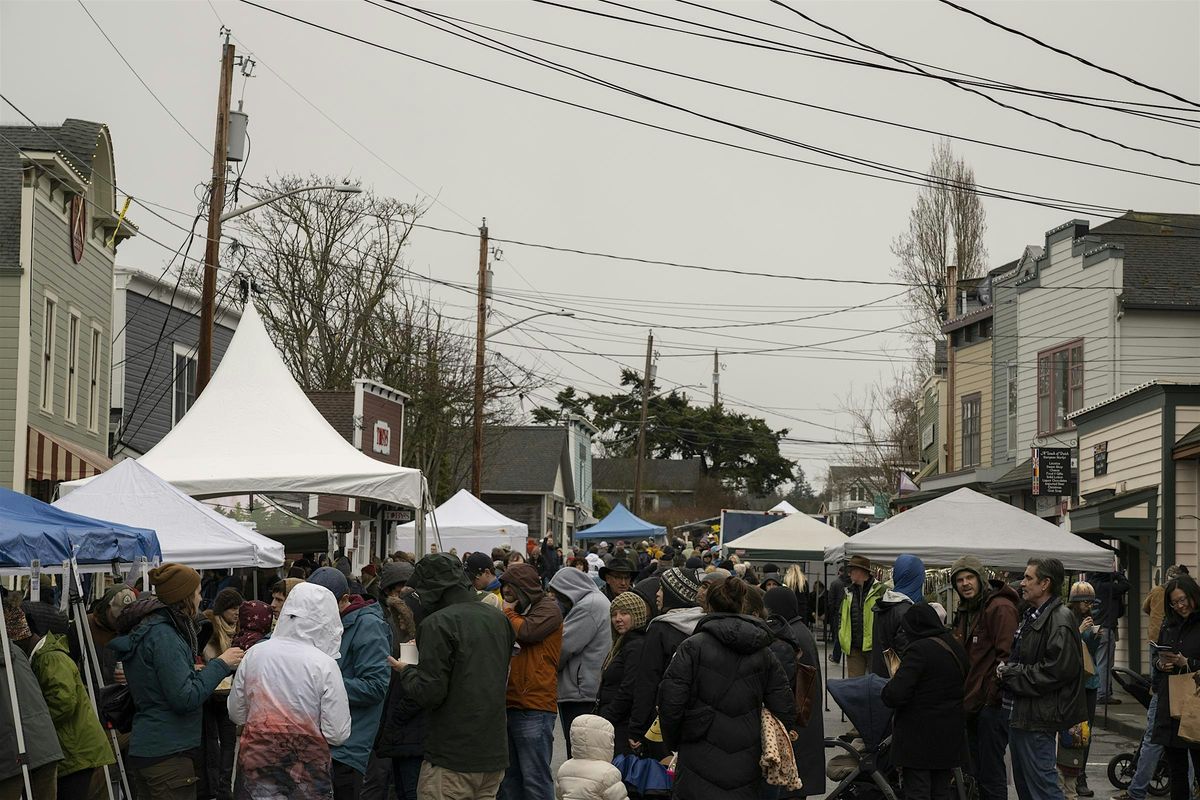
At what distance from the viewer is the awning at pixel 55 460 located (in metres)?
24.4

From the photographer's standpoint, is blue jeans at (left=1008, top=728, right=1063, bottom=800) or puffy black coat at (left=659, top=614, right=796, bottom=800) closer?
puffy black coat at (left=659, top=614, right=796, bottom=800)

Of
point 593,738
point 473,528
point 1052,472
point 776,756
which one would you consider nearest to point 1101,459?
point 1052,472

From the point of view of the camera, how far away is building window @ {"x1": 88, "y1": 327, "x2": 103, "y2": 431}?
28688 millimetres

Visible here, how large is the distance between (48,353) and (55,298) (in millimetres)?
981

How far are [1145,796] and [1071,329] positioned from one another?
64.8 ft

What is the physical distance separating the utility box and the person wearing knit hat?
16.2 m

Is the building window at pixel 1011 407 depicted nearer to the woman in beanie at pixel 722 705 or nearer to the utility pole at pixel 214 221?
the utility pole at pixel 214 221

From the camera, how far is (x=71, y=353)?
2727 cm

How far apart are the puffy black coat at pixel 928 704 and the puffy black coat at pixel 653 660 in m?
1.64

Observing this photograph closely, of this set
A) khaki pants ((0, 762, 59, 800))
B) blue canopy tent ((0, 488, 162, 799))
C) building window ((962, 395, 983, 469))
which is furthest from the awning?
building window ((962, 395, 983, 469))

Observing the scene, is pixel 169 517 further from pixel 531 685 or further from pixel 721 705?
pixel 721 705

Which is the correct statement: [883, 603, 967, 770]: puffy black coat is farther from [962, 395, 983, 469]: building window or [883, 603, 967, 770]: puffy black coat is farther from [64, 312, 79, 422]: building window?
[962, 395, 983, 469]: building window

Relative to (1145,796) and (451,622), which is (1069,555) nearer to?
(1145,796)

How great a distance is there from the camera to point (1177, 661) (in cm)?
1114
